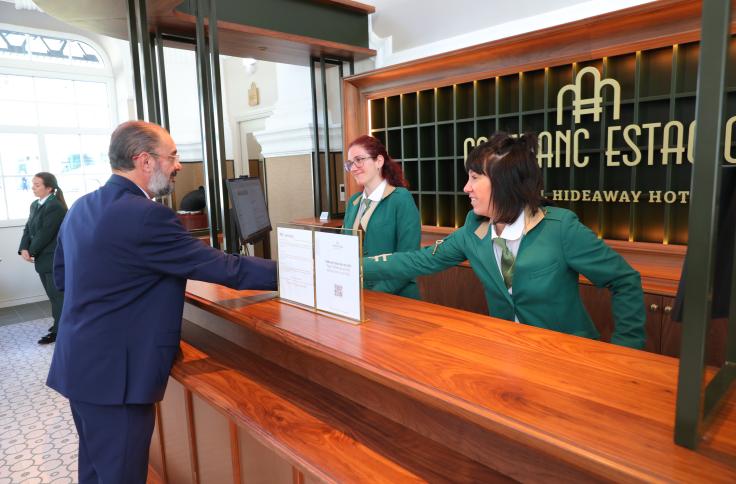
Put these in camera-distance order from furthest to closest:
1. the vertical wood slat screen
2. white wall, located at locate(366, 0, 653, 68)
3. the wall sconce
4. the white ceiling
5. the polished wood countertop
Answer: the wall sconce
the white ceiling
white wall, located at locate(366, 0, 653, 68)
the vertical wood slat screen
the polished wood countertop

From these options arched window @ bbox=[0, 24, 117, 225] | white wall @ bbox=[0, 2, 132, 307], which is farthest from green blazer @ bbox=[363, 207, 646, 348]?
arched window @ bbox=[0, 24, 117, 225]

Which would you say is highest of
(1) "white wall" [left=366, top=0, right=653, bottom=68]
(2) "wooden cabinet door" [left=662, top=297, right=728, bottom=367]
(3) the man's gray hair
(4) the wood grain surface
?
(1) "white wall" [left=366, top=0, right=653, bottom=68]

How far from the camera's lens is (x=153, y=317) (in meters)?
1.82

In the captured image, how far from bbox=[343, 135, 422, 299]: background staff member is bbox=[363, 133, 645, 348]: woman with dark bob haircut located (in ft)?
2.22

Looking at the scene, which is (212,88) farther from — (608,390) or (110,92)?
(110,92)

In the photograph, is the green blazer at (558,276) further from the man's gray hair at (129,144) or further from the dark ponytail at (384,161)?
the man's gray hair at (129,144)

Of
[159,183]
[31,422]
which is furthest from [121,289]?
[31,422]

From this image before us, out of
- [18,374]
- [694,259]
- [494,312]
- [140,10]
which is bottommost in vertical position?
[18,374]

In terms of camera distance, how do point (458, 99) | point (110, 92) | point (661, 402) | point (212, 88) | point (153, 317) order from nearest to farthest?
1. point (661, 402)
2. point (153, 317)
3. point (212, 88)
4. point (458, 99)
5. point (110, 92)

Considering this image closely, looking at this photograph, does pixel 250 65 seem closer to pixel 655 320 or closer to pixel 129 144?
pixel 129 144

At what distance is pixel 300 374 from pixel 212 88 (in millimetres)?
1669

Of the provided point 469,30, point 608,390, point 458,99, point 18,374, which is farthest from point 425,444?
point 18,374

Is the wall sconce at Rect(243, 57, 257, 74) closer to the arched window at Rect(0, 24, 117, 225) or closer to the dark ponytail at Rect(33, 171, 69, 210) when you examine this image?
the arched window at Rect(0, 24, 117, 225)

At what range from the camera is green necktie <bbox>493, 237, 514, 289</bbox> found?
1.86 meters
